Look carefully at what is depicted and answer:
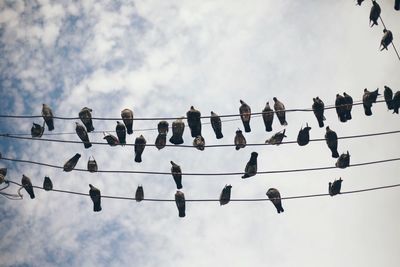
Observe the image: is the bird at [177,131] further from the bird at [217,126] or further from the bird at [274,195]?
the bird at [274,195]

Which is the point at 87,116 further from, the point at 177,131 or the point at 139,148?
the point at 177,131

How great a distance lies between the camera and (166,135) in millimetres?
13211

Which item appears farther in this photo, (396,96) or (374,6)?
(374,6)

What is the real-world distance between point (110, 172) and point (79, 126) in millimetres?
4749

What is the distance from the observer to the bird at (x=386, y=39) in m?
13.0

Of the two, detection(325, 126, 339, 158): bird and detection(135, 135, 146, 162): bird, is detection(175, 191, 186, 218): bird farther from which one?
detection(325, 126, 339, 158): bird

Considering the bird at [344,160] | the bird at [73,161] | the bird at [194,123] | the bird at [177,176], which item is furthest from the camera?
the bird at [73,161]

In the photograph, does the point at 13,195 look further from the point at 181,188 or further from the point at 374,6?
the point at 374,6

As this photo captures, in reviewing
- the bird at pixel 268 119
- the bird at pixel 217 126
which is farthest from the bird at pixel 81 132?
the bird at pixel 268 119

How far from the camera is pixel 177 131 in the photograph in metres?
13.2

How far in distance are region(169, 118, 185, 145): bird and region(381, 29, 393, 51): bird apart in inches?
305

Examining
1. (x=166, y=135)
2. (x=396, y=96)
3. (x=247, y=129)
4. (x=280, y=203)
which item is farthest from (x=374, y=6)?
(x=166, y=135)

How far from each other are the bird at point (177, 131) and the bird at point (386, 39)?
7744 mm

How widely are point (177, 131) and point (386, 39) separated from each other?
8164mm
